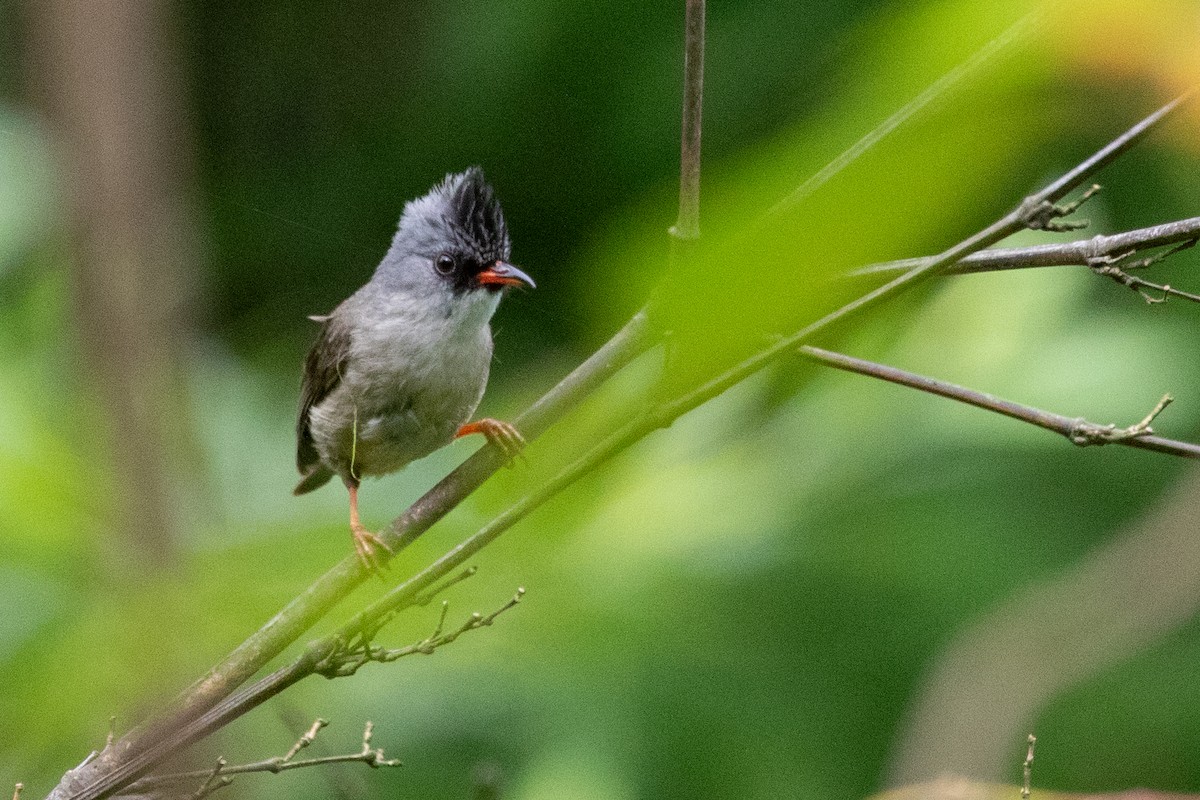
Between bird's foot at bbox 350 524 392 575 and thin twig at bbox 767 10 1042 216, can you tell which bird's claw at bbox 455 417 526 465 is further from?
thin twig at bbox 767 10 1042 216

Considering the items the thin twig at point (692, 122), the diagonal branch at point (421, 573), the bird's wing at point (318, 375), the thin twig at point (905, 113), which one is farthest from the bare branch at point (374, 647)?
the bird's wing at point (318, 375)

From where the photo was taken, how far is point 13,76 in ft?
10.7

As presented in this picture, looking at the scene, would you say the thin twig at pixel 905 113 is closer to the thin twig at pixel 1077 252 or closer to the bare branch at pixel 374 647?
the thin twig at pixel 1077 252

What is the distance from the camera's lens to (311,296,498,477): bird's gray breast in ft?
10.1

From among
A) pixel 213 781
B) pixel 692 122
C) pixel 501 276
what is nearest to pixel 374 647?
pixel 213 781

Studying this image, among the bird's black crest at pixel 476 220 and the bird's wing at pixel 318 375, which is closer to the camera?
the bird's black crest at pixel 476 220

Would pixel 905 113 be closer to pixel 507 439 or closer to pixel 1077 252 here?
pixel 1077 252

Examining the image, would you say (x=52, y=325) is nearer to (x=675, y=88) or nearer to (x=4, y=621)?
(x=4, y=621)

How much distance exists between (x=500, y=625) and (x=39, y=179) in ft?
5.96

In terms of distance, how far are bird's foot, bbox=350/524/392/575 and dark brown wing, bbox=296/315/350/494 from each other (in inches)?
67.9

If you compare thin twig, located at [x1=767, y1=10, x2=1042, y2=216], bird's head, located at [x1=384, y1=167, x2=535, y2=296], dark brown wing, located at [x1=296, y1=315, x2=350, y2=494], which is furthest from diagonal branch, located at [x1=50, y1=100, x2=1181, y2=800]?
dark brown wing, located at [x1=296, y1=315, x2=350, y2=494]

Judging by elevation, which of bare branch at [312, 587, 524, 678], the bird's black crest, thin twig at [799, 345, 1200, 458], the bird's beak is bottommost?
thin twig at [799, 345, 1200, 458]

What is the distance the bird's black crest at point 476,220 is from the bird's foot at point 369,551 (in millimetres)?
1391

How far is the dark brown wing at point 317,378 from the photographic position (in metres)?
3.33
